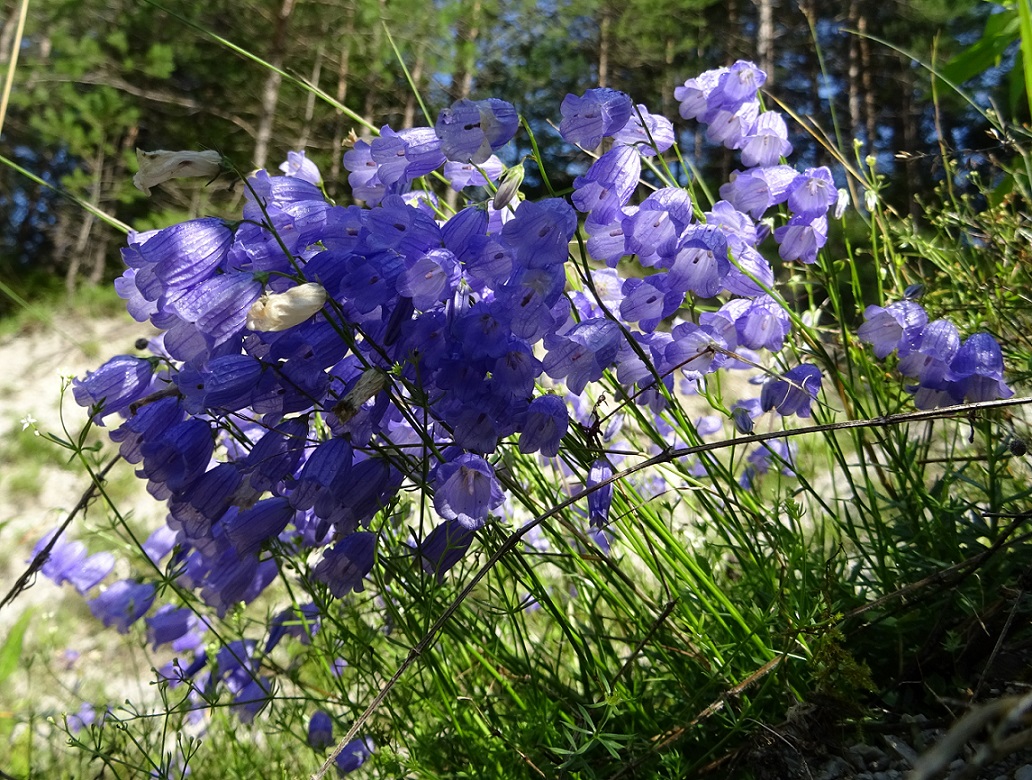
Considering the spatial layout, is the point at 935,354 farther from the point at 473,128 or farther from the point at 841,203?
the point at 473,128

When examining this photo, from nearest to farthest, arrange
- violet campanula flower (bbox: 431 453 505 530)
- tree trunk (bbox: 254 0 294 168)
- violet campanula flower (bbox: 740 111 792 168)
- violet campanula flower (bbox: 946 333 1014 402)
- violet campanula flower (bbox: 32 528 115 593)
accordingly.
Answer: violet campanula flower (bbox: 431 453 505 530) → violet campanula flower (bbox: 946 333 1014 402) → violet campanula flower (bbox: 740 111 792 168) → violet campanula flower (bbox: 32 528 115 593) → tree trunk (bbox: 254 0 294 168)

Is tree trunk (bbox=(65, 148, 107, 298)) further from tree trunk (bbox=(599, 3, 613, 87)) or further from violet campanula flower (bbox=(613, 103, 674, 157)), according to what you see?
violet campanula flower (bbox=(613, 103, 674, 157))

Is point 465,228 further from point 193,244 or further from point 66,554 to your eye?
point 66,554

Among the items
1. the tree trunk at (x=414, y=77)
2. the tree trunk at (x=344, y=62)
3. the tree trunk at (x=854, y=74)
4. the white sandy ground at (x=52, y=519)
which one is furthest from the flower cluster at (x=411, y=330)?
the tree trunk at (x=854, y=74)

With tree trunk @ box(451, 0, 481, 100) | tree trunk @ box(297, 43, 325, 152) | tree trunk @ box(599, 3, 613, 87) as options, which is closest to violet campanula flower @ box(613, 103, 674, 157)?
tree trunk @ box(451, 0, 481, 100)

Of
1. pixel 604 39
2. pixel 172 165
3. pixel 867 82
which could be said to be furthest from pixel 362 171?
pixel 867 82
